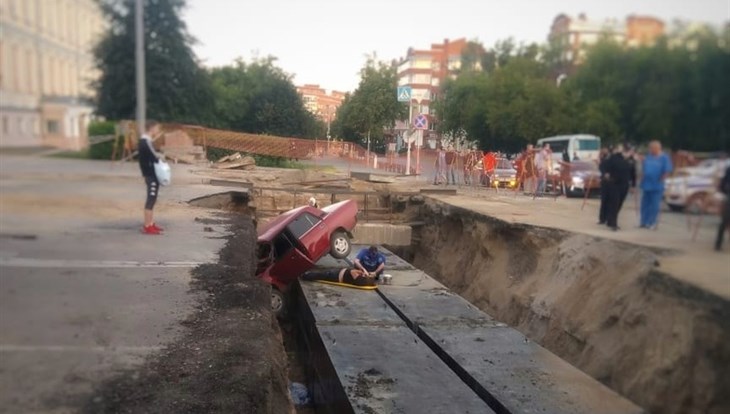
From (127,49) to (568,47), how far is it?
322 centimetres

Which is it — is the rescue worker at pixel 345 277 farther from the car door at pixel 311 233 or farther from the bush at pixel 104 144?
the bush at pixel 104 144

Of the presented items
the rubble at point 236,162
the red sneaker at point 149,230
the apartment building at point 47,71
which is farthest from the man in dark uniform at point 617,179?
the red sneaker at point 149,230

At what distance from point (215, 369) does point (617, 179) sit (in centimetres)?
307

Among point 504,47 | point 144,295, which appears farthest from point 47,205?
point 504,47

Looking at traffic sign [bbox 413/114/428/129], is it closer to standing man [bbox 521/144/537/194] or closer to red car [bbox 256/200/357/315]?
standing man [bbox 521/144/537/194]

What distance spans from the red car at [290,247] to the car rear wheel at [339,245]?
0.26ft

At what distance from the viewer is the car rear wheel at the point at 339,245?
32.6ft

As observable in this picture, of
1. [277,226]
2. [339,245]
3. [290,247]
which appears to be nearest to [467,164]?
[290,247]

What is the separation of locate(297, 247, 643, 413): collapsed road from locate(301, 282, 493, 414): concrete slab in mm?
12

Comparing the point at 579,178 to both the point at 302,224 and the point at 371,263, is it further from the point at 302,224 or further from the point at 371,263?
the point at 371,263

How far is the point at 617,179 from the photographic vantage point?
2934 mm

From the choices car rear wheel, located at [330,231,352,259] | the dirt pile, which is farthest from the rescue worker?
Answer: the dirt pile

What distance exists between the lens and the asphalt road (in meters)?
3.55

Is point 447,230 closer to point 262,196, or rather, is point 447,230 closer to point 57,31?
point 262,196
